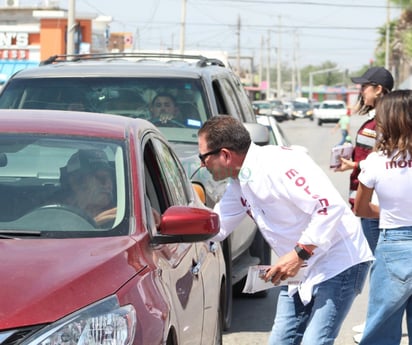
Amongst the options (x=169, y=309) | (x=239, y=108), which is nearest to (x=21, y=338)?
(x=169, y=309)

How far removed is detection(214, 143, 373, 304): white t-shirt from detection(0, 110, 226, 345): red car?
320 mm

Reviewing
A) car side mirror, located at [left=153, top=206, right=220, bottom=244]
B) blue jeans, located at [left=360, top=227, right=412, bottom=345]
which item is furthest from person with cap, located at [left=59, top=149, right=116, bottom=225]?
blue jeans, located at [left=360, top=227, right=412, bottom=345]

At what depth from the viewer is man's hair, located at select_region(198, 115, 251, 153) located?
4859 millimetres

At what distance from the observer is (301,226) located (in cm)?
486

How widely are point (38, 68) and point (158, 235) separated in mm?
4913

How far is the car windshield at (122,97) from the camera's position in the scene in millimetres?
8695

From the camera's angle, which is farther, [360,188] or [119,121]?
[360,188]

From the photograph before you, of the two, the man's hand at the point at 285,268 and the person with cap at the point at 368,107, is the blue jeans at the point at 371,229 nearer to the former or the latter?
the person with cap at the point at 368,107

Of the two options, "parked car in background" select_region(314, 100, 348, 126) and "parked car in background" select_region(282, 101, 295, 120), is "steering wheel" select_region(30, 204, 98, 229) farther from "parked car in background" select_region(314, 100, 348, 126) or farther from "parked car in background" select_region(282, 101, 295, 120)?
"parked car in background" select_region(282, 101, 295, 120)

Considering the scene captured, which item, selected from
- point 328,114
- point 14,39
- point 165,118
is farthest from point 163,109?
point 328,114

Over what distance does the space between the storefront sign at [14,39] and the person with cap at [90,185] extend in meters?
51.7

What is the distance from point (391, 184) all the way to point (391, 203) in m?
0.12

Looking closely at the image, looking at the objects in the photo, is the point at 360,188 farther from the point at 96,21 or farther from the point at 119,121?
the point at 96,21

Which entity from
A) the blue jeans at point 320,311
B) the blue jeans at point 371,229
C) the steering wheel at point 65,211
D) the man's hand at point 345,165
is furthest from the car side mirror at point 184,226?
the man's hand at point 345,165
